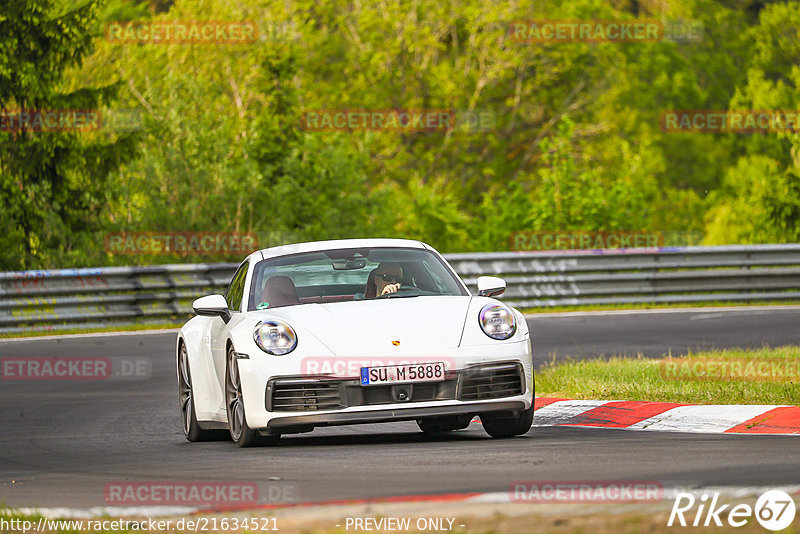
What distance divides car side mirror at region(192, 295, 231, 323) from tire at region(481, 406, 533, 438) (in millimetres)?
1865

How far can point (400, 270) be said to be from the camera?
10.1 metres

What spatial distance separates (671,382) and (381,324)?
11.3ft

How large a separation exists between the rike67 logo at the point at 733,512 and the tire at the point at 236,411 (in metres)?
3.88

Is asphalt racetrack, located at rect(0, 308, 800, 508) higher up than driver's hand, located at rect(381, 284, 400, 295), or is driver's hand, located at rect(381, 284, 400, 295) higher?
driver's hand, located at rect(381, 284, 400, 295)

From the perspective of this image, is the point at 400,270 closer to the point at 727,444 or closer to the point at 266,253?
the point at 266,253

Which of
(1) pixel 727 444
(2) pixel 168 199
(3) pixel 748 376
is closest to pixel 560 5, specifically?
(2) pixel 168 199

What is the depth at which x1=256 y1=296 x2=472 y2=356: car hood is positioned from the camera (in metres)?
8.75

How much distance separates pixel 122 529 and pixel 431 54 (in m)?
44.8

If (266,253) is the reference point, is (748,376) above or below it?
below

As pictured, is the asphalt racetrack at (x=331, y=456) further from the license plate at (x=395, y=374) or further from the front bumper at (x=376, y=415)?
the license plate at (x=395, y=374)
